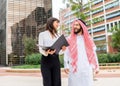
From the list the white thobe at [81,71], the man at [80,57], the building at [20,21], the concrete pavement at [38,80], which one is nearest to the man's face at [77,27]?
the man at [80,57]

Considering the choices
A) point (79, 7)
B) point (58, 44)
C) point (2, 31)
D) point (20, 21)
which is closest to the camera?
point (58, 44)

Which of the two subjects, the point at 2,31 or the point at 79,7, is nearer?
the point at 79,7

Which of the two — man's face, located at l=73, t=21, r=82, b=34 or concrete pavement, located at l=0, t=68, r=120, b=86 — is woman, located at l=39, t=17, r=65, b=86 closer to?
man's face, located at l=73, t=21, r=82, b=34

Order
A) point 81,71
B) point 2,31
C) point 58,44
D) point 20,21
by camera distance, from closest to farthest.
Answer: point 58,44 < point 81,71 < point 20,21 < point 2,31

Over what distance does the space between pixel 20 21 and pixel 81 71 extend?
186 ft

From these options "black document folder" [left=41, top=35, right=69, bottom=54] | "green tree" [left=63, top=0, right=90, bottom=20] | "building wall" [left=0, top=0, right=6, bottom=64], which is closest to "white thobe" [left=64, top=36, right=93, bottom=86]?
"black document folder" [left=41, top=35, right=69, bottom=54]

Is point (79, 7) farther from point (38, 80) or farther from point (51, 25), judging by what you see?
point (51, 25)

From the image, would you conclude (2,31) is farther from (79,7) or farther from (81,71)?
(81,71)

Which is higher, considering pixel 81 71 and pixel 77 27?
pixel 77 27

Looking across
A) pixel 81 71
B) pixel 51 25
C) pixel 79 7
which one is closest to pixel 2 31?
pixel 79 7

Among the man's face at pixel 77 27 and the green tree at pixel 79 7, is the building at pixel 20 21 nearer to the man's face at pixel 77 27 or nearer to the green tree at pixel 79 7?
the green tree at pixel 79 7

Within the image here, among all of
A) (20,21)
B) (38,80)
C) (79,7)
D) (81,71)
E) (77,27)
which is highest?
(20,21)

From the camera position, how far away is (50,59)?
181 inches

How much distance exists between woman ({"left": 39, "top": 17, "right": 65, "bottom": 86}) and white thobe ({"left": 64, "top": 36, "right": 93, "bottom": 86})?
0.21m
